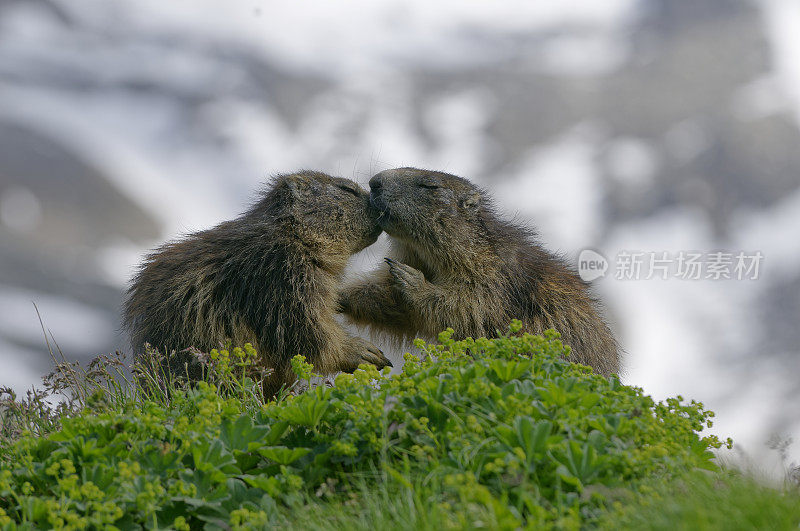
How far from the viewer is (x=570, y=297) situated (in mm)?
6828

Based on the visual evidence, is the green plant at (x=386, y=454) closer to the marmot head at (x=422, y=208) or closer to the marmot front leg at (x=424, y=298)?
the marmot front leg at (x=424, y=298)

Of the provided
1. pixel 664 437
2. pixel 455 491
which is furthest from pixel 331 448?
pixel 664 437

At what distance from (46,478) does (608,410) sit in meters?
3.02

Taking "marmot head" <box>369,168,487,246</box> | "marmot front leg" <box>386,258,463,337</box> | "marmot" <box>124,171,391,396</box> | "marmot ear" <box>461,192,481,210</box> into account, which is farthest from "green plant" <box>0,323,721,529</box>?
"marmot ear" <box>461,192,481,210</box>

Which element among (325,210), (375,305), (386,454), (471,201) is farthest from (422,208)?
(386,454)

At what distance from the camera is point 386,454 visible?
12.3 feet

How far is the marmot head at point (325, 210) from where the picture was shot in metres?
6.55

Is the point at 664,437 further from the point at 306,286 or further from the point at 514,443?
the point at 306,286

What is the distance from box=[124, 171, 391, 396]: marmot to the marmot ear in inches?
32.2

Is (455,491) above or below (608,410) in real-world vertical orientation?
below

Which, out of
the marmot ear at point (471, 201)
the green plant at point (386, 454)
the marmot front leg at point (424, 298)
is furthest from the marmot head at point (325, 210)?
the green plant at point (386, 454)

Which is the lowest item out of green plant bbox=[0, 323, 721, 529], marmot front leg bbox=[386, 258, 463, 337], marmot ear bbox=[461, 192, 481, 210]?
green plant bbox=[0, 323, 721, 529]

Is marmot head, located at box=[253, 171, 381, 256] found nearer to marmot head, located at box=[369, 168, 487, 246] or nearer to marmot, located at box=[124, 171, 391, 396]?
marmot, located at box=[124, 171, 391, 396]

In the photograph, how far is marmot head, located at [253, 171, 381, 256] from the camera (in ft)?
21.5
